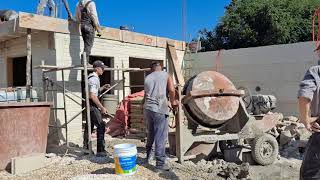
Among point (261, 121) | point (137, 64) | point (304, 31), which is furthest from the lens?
point (304, 31)

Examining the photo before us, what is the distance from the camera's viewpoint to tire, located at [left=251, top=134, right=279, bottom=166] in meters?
8.18

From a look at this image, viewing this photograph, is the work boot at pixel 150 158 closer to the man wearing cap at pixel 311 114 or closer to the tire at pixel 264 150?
the tire at pixel 264 150

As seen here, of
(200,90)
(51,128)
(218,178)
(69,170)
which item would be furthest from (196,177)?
(51,128)

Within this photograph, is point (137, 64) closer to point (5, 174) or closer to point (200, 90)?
point (200, 90)

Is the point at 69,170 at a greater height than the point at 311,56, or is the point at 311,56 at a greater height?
the point at 311,56

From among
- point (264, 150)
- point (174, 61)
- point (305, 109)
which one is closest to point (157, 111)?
point (264, 150)

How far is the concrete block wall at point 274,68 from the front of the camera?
12602 millimetres

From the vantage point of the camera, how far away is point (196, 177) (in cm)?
680

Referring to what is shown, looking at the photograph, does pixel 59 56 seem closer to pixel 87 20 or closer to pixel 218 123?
pixel 87 20

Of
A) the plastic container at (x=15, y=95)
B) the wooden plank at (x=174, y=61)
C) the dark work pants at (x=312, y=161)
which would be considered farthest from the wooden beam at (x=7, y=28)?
the dark work pants at (x=312, y=161)

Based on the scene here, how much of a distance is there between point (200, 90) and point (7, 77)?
639cm

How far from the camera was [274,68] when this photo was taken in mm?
13242

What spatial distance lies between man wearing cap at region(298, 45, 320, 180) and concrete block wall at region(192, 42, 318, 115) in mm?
8729

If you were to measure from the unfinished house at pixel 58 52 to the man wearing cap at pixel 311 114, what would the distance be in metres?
5.96
